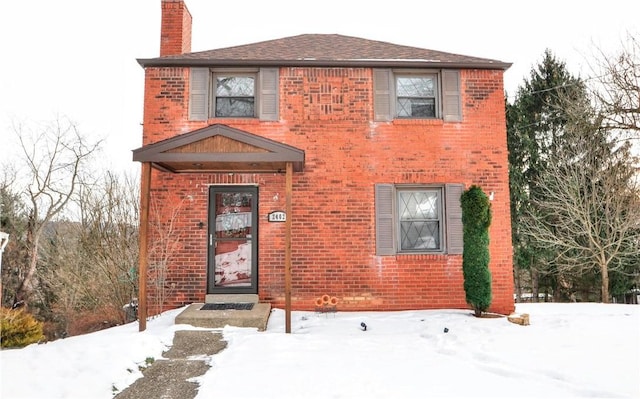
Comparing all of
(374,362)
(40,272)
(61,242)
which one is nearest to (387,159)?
(374,362)

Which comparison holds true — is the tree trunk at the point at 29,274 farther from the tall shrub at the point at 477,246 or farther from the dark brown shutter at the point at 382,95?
the tall shrub at the point at 477,246

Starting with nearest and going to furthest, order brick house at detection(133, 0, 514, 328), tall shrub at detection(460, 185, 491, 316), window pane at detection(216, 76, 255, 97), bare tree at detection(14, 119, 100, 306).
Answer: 1. tall shrub at detection(460, 185, 491, 316)
2. brick house at detection(133, 0, 514, 328)
3. window pane at detection(216, 76, 255, 97)
4. bare tree at detection(14, 119, 100, 306)

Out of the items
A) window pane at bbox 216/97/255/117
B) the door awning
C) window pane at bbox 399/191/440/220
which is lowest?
window pane at bbox 399/191/440/220

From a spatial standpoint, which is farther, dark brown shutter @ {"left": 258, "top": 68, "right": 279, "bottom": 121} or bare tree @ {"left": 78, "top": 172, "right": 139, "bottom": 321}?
bare tree @ {"left": 78, "top": 172, "right": 139, "bottom": 321}

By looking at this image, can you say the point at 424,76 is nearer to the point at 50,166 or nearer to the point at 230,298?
the point at 230,298

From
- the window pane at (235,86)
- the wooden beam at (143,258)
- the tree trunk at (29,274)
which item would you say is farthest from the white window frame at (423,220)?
the tree trunk at (29,274)

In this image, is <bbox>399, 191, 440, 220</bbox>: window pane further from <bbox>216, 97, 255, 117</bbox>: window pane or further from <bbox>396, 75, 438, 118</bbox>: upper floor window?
<bbox>216, 97, 255, 117</bbox>: window pane

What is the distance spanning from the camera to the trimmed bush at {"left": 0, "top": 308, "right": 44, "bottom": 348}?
17.2 feet

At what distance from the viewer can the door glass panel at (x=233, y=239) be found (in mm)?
8156

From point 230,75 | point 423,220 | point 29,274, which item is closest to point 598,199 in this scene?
point 423,220

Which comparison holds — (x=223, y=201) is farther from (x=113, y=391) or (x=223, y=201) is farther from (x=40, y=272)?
(x=40, y=272)

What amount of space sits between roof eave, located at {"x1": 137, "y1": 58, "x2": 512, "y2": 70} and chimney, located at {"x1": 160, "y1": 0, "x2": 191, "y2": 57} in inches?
42.6

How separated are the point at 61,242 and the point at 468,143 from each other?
721 inches

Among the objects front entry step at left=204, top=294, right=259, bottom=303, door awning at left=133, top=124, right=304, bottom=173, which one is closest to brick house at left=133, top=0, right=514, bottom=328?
front entry step at left=204, top=294, right=259, bottom=303
